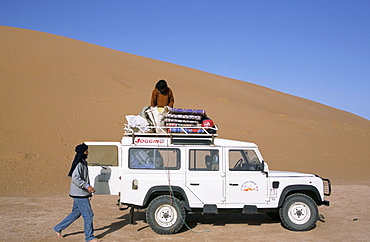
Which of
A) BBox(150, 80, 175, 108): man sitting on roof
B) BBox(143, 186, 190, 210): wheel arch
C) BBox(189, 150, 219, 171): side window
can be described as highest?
BBox(150, 80, 175, 108): man sitting on roof

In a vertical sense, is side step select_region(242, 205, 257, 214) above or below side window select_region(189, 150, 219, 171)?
below

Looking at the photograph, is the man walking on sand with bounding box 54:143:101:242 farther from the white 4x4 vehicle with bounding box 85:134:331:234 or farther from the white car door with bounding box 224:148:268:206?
the white car door with bounding box 224:148:268:206

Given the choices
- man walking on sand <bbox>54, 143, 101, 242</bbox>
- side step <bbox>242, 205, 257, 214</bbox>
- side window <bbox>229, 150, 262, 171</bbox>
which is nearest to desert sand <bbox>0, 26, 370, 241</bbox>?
side step <bbox>242, 205, 257, 214</bbox>

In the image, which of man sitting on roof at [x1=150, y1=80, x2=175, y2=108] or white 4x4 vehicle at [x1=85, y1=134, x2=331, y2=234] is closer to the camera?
white 4x4 vehicle at [x1=85, y1=134, x2=331, y2=234]

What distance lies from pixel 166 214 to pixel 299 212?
2.70 meters

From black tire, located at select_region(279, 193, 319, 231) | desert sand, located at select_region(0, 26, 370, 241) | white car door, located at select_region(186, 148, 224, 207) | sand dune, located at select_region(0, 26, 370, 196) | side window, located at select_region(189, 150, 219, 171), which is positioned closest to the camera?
white car door, located at select_region(186, 148, 224, 207)

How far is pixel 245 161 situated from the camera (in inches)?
306

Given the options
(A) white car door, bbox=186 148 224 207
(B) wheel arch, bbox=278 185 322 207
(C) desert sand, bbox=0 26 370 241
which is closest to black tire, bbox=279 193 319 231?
(B) wheel arch, bbox=278 185 322 207

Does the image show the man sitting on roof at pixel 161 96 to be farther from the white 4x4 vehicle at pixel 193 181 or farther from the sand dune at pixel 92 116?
the sand dune at pixel 92 116

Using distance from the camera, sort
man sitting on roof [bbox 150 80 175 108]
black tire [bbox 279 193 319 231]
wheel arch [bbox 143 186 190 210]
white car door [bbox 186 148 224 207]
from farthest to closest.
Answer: man sitting on roof [bbox 150 80 175 108]
black tire [bbox 279 193 319 231]
white car door [bbox 186 148 224 207]
wheel arch [bbox 143 186 190 210]

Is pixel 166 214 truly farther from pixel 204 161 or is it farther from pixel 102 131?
pixel 102 131

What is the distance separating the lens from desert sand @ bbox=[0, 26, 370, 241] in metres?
8.52

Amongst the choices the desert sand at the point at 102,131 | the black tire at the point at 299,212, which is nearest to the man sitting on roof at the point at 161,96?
the desert sand at the point at 102,131

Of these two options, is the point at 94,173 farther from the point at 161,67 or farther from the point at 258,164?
the point at 161,67
